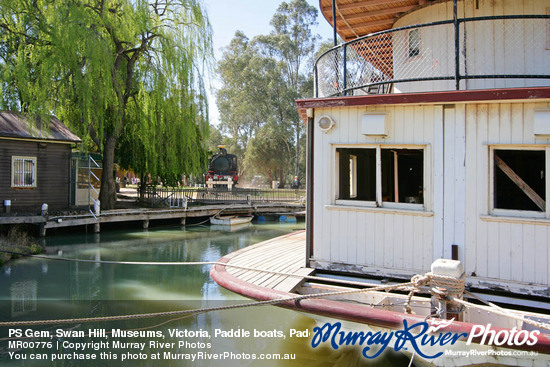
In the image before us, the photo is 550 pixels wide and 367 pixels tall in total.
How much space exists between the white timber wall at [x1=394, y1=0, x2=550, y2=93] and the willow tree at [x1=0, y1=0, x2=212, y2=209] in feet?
48.4

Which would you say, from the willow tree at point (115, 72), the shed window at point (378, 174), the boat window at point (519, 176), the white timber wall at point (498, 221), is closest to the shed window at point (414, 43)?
the shed window at point (378, 174)

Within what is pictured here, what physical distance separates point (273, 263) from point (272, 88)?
4137 cm

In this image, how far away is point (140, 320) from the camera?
8234 millimetres

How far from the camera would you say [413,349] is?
4.34 m

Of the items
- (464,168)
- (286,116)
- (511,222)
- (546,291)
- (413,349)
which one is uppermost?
(286,116)

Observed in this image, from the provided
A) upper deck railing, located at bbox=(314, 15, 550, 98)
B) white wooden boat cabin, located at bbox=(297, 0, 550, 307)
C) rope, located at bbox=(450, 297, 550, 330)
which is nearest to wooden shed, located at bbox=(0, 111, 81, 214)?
upper deck railing, located at bbox=(314, 15, 550, 98)

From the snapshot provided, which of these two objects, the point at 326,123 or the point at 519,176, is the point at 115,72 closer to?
the point at 326,123

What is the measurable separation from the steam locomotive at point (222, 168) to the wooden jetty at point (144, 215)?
11221mm

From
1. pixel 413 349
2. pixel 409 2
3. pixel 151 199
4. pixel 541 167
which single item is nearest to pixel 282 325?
pixel 413 349

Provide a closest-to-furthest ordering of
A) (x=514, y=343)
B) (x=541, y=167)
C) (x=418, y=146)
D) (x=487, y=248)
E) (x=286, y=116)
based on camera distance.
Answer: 1. (x=514, y=343)
2. (x=487, y=248)
3. (x=418, y=146)
4. (x=541, y=167)
5. (x=286, y=116)

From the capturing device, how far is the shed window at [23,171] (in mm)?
17094

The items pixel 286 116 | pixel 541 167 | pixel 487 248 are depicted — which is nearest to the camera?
pixel 487 248

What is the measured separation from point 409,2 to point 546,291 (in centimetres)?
527

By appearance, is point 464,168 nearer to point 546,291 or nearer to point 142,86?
point 546,291
